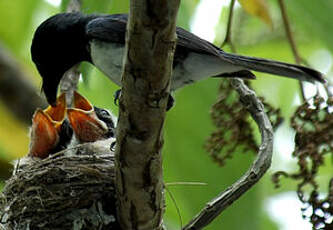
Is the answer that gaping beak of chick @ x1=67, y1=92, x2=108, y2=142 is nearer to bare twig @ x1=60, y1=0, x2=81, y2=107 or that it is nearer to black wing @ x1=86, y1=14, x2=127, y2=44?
bare twig @ x1=60, y1=0, x2=81, y2=107

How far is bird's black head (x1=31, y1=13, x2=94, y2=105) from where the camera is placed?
4.21 meters

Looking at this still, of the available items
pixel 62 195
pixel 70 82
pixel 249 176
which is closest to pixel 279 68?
pixel 249 176

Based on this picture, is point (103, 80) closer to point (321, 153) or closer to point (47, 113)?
point (47, 113)

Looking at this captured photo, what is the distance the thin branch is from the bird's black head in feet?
3.83

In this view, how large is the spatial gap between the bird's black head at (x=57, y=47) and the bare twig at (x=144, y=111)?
1419mm

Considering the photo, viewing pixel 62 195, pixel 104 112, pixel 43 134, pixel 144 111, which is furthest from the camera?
pixel 104 112

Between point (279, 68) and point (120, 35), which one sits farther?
point (120, 35)

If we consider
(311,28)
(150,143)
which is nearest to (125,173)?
(150,143)

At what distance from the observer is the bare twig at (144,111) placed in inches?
92.5

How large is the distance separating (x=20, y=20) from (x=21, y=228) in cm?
215

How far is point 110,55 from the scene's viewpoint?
3812 mm

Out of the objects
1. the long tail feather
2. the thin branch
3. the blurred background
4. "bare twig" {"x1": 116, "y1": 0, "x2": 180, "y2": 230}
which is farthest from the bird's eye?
"bare twig" {"x1": 116, "y1": 0, "x2": 180, "y2": 230}

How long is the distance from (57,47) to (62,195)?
1149mm

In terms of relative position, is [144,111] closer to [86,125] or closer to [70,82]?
[86,125]
